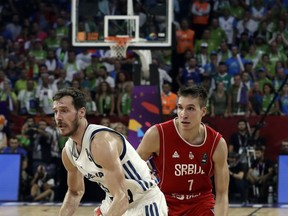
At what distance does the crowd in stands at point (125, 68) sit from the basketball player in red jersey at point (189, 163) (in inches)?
247

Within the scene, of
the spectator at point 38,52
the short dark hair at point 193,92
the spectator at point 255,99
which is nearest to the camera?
the short dark hair at point 193,92

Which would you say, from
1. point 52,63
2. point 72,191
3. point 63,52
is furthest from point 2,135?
point 72,191

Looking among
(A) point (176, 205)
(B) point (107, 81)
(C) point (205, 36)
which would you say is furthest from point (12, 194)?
(A) point (176, 205)

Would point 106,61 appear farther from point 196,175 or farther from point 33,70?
point 196,175

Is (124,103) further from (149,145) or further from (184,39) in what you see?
(149,145)

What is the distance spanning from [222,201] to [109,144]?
1572 mm

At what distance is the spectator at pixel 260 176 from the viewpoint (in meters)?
13.4

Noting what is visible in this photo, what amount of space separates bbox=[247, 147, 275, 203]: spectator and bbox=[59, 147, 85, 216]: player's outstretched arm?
7523mm

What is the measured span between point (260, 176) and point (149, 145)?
23.7 ft

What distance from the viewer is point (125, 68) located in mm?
16438

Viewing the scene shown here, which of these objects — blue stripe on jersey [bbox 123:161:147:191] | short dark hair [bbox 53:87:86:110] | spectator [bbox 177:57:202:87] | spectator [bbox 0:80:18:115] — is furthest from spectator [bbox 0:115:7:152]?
short dark hair [bbox 53:87:86:110]

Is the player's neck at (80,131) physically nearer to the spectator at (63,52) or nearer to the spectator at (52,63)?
the spectator at (52,63)

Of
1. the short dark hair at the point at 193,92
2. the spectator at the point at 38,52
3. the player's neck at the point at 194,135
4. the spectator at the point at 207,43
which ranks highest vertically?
the spectator at the point at 207,43

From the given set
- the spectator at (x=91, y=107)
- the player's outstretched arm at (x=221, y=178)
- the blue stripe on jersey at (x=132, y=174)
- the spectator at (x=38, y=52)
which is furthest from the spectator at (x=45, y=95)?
→ the blue stripe on jersey at (x=132, y=174)
